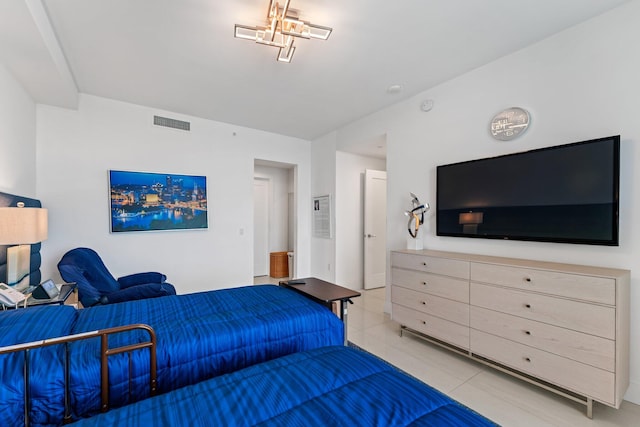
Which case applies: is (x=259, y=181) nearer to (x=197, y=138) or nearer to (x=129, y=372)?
(x=197, y=138)

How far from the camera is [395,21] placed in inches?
83.7

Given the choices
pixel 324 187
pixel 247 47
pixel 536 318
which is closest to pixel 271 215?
pixel 324 187

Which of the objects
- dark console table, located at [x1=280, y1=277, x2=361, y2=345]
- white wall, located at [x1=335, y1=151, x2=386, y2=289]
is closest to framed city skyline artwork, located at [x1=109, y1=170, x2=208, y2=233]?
white wall, located at [x1=335, y1=151, x2=386, y2=289]

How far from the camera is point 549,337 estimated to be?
1934 millimetres

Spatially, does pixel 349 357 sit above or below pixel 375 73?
below

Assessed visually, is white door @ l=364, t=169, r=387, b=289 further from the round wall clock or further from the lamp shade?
the lamp shade

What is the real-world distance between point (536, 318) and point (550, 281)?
292mm

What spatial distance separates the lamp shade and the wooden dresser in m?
3.15

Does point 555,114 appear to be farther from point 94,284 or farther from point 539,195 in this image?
point 94,284

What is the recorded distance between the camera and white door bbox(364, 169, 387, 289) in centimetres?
486

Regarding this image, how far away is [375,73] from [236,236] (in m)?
3.09

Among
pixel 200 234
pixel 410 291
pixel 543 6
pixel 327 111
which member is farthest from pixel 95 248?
pixel 543 6

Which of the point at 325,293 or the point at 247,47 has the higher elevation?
the point at 247,47

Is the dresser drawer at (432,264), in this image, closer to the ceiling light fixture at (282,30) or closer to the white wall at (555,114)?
the white wall at (555,114)
